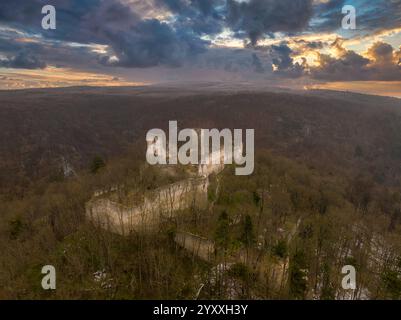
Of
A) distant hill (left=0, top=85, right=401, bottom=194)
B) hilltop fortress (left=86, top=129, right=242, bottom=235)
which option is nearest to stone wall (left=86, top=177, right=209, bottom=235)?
hilltop fortress (left=86, top=129, right=242, bottom=235)

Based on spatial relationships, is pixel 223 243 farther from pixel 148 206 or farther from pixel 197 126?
pixel 197 126

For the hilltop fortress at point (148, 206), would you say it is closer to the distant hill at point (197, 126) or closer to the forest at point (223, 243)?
the forest at point (223, 243)

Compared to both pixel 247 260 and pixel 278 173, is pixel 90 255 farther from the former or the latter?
pixel 278 173

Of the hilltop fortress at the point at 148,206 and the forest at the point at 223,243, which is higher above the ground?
the hilltop fortress at the point at 148,206

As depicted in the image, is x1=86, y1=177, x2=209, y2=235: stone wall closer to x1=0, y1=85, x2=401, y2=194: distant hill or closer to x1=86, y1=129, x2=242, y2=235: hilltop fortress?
x1=86, y1=129, x2=242, y2=235: hilltop fortress

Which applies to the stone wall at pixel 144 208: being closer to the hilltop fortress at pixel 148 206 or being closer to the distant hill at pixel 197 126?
the hilltop fortress at pixel 148 206

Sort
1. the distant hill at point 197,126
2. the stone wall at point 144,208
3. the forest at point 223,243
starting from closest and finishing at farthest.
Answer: the forest at point 223,243
the stone wall at point 144,208
the distant hill at point 197,126

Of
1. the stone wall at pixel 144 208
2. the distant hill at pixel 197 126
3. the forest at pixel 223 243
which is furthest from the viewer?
the distant hill at pixel 197 126

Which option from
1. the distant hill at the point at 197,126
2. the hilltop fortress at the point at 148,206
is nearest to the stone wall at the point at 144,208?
the hilltop fortress at the point at 148,206

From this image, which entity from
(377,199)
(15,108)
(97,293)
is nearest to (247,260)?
(97,293)

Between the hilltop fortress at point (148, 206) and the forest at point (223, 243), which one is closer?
the forest at point (223, 243)

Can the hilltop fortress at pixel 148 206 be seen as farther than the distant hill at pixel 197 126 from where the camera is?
No
